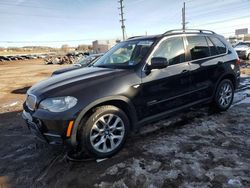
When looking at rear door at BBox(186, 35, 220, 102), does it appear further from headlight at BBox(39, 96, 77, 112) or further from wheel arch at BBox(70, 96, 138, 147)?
headlight at BBox(39, 96, 77, 112)

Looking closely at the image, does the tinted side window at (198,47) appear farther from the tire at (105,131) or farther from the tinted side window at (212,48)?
the tire at (105,131)

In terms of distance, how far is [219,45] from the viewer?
5.04m

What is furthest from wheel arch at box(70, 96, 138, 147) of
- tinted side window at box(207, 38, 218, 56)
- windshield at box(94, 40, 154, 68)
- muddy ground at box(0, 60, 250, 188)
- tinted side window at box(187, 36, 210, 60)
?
tinted side window at box(207, 38, 218, 56)

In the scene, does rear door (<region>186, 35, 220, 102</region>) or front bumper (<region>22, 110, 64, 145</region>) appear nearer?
front bumper (<region>22, 110, 64, 145</region>)

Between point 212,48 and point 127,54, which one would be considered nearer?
point 127,54

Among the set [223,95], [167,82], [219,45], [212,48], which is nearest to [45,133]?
[167,82]

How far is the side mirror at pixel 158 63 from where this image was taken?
11.7 ft

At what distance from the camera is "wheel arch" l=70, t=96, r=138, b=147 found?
3078 millimetres

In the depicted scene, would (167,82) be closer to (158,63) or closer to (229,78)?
(158,63)

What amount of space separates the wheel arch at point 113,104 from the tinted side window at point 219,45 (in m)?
2.67

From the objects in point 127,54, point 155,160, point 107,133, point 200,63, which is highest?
point 127,54

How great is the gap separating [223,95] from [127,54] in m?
2.46

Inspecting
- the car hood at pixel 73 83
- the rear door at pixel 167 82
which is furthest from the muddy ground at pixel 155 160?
the car hood at pixel 73 83

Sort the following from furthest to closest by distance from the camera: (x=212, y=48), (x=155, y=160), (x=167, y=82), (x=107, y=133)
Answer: (x=212, y=48)
(x=167, y=82)
(x=107, y=133)
(x=155, y=160)
